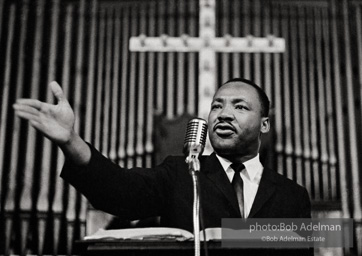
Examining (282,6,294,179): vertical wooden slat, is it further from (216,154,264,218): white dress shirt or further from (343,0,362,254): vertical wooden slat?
(216,154,264,218): white dress shirt

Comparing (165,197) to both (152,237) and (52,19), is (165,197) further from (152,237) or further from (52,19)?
(52,19)

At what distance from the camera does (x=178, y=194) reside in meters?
1.89

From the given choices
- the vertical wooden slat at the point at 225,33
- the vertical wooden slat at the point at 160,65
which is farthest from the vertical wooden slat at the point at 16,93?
the vertical wooden slat at the point at 225,33

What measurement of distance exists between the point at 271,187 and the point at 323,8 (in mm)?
2341

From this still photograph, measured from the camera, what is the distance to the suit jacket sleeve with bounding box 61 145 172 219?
1.53 m

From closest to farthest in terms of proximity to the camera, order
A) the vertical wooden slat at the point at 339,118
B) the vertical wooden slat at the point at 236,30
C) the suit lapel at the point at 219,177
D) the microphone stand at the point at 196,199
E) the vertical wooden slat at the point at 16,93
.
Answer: the microphone stand at the point at 196,199 < the suit lapel at the point at 219,177 < the vertical wooden slat at the point at 339,118 < the vertical wooden slat at the point at 16,93 < the vertical wooden slat at the point at 236,30

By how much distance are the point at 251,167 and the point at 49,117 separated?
0.84 meters

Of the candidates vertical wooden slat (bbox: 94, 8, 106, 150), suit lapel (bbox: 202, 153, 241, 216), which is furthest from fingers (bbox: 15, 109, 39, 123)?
vertical wooden slat (bbox: 94, 8, 106, 150)

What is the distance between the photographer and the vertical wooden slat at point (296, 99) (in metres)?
3.36

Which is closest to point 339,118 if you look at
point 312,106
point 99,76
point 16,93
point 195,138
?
point 312,106

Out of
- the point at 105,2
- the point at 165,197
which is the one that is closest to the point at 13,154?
the point at 105,2

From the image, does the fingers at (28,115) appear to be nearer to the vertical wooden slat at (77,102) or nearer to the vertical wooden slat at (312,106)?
the vertical wooden slat at (77,102)

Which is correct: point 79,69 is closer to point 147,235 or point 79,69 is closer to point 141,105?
point 141,105

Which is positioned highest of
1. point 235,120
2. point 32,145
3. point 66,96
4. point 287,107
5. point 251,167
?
point 66,96
